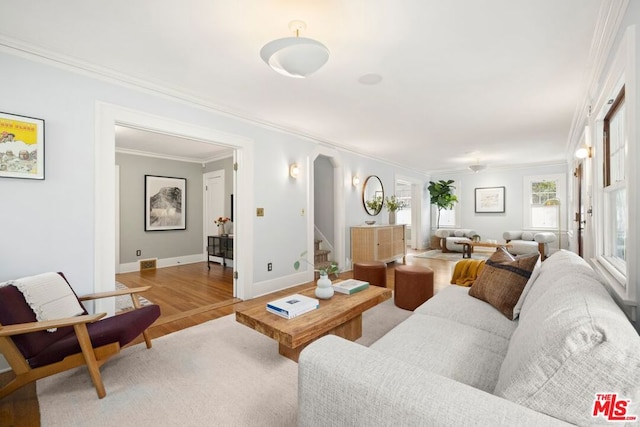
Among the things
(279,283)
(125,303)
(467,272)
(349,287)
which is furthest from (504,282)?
(125,303)

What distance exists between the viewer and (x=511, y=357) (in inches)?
42.4

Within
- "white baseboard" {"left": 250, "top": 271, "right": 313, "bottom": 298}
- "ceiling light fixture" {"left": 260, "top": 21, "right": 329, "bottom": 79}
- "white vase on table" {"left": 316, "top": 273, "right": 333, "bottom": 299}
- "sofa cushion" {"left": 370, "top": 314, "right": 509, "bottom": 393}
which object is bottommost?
"white baseboard" {"left": 250, "top": 271, "right": 313, "bottom": 298}

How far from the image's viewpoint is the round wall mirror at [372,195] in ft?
20.4

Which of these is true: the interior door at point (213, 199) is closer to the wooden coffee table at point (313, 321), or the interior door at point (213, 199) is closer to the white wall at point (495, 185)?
the wooden coffee table at point (313, 321)

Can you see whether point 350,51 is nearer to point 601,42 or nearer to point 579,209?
point 601,42

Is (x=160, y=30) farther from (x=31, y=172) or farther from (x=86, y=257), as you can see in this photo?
(x=86, y=257)

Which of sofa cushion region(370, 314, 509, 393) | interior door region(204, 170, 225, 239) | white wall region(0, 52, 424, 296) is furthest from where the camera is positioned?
interior door region(204, 170, 225, 239)

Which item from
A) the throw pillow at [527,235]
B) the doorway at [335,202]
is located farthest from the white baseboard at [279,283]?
the throw pillow at [527,235]

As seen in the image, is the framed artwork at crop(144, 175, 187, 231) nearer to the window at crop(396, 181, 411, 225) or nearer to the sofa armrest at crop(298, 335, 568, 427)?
the sofa armrest at crop(298, 335, 568, 427)

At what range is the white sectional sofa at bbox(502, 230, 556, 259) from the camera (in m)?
6.43

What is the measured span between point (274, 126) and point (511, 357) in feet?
12.3

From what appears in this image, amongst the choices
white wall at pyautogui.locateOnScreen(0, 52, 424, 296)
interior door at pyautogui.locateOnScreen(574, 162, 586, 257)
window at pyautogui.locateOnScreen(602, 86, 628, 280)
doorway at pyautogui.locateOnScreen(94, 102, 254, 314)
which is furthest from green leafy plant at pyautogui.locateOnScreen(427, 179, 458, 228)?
white wall at pyautogui.locateOnScreen(0, 52, 424, 296)

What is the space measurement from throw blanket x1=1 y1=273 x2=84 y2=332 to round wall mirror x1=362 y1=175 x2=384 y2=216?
16.3 feet

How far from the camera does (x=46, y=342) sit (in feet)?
5.99
